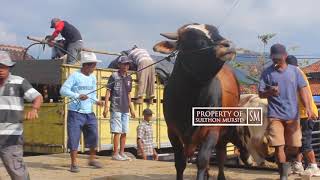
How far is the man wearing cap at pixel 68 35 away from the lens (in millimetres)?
10695

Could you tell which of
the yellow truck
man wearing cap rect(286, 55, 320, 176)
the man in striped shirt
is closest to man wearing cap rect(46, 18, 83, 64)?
→ the yellow truck

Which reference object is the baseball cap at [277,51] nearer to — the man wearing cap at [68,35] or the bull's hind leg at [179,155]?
the bull's hind leg at [179,155]

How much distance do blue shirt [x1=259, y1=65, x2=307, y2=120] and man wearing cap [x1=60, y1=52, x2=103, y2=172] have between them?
2.58 m

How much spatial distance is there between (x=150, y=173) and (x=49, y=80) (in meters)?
3.13

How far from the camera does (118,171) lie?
795 cm

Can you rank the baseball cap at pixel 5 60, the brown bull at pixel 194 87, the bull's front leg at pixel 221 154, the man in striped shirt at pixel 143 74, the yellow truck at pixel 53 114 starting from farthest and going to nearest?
the man in striped shirt at pixel 143 74, the yellow truck at pixel 53 114, the bull's front leg at pixel 221 154, the brown bull at pixel 194 87, the baseball cap at pixel 5 60

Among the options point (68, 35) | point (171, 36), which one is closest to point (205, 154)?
point (171, 36)

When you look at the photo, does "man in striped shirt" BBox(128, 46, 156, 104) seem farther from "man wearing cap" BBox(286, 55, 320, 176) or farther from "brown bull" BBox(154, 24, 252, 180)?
"brown bull" BBox(154, 24, 252, 180)

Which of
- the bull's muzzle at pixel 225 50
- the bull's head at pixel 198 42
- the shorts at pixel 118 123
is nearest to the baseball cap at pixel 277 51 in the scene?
the bull's head at pixel 198 42

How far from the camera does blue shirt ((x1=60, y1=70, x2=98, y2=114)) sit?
7.69 meters

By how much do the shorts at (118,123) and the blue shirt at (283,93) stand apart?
316 centimetres

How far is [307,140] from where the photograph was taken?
7.55 meters

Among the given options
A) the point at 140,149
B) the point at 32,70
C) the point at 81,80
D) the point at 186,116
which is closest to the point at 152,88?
the point at 140,149

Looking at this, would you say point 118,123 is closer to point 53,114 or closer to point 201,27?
point 53,114
